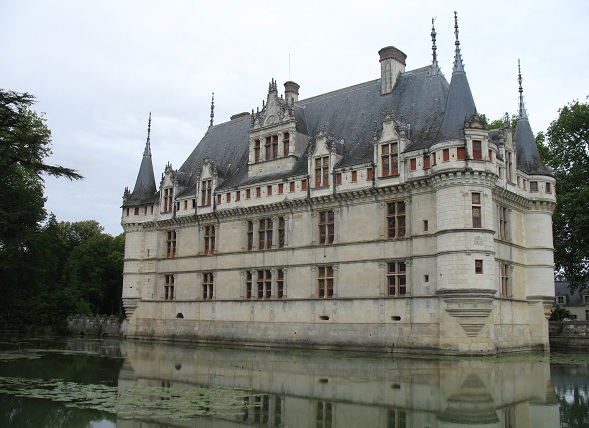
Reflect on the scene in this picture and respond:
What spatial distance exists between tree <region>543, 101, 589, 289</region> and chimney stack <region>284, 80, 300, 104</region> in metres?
15.2

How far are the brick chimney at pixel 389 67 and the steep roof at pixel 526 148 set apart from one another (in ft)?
20.1

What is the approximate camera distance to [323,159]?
2930cm

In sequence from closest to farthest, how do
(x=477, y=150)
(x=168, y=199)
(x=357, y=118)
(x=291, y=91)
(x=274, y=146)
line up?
(x=477, y=150) → (x=357, y=118) → (x=274, y=146) → (x=291, y=91) → (x=168, y=199)

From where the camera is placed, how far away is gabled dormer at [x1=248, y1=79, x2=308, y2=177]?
3152cm

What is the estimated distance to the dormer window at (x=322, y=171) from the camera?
2903cm

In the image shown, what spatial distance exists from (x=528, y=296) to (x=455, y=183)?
780 cm

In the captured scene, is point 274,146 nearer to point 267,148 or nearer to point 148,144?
point 267,148

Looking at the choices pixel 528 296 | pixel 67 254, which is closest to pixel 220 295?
pixel 528 296

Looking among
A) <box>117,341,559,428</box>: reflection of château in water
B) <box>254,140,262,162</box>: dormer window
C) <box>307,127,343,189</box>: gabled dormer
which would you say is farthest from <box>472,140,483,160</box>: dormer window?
<box>254,140,262,162</box>: dormer window

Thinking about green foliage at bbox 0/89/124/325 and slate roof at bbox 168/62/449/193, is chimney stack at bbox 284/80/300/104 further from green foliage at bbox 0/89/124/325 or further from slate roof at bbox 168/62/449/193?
green foliage at bbox 0/89/124/325

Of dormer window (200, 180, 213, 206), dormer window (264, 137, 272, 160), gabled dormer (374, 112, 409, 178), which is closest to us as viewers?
gabled dormer (374, 112, 409, 178)

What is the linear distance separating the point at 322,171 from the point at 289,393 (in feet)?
56.9

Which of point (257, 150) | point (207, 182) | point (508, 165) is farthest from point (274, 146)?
point (508, 165)

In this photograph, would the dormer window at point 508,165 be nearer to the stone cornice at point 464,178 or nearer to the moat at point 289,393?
the stone cornice at point 464,178
